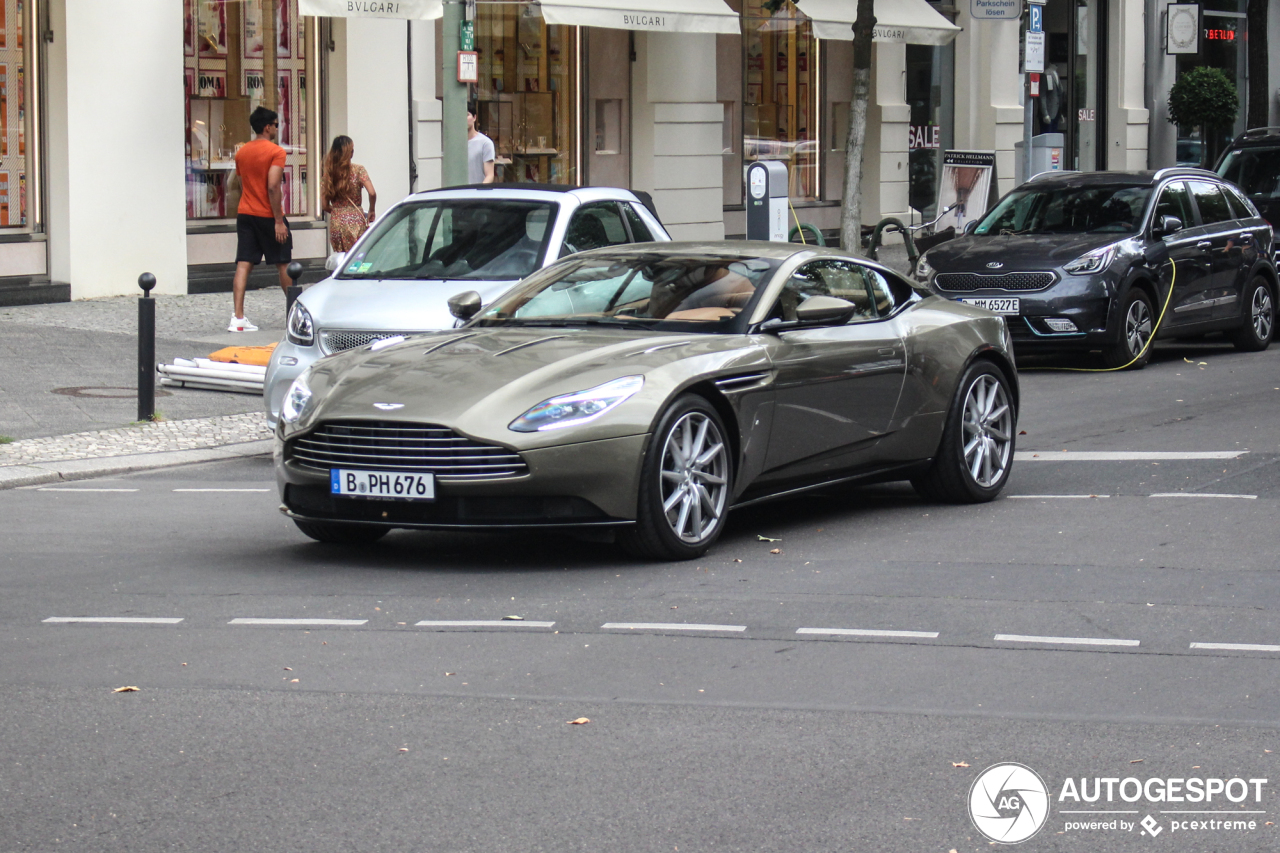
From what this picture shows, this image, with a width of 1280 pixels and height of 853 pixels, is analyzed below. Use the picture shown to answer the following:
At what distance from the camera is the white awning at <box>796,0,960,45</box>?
2630 cm


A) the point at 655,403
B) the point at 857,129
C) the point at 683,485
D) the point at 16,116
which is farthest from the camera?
the point at 857,129

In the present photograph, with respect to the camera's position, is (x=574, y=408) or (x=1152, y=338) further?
(x=1152, y=338)

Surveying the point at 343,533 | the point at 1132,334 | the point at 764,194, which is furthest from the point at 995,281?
the point at 343,533

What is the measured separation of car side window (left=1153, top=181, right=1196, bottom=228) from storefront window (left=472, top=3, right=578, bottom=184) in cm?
889

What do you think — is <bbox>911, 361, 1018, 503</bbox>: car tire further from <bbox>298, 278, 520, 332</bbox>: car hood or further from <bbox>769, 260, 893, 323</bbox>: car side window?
<bbox>298, 278, 520, 332</bbox>: car hood

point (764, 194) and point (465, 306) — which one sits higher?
point (764, 194)

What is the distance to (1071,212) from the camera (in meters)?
16.7

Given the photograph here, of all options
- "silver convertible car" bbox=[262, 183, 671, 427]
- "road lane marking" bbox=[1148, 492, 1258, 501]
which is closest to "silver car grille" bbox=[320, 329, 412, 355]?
"silver convertible car" bbox=[262, 183, 671, 427]

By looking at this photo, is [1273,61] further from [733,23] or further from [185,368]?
[185,368]

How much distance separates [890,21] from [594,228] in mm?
16011

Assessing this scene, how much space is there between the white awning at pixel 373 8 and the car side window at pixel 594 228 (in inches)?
310

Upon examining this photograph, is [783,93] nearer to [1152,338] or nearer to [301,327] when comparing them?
[1152,338]

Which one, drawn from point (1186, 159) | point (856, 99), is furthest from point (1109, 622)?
point (1186, 159)

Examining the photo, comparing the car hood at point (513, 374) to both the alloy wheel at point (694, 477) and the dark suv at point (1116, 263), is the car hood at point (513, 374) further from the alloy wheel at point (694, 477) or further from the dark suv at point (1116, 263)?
the dark suv at point (1116, 263)
